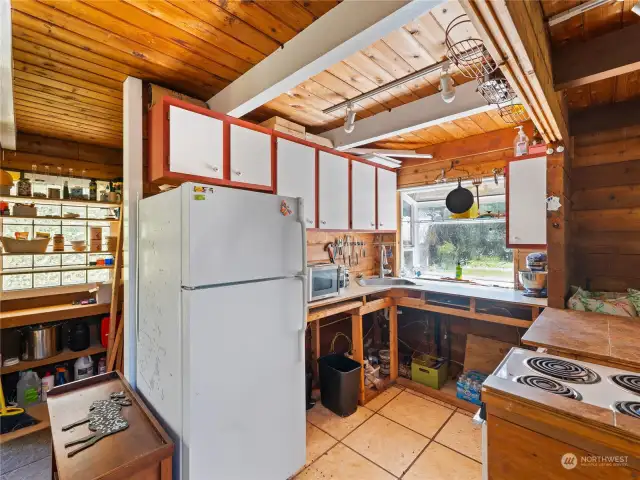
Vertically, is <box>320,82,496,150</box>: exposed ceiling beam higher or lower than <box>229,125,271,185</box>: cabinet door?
higher

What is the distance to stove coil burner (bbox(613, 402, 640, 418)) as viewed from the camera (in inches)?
34.2

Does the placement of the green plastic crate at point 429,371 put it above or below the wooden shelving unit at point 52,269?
below

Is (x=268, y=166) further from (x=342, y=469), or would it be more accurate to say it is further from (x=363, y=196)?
(x=342, y=469)

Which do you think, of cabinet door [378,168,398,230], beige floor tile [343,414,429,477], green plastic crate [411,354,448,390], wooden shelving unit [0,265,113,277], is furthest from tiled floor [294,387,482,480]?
wooden shelving unit [0,265,113,277]

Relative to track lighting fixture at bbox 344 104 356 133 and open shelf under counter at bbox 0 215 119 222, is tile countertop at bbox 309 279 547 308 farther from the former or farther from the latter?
open shelf under counter at bbox 0 215 119 222

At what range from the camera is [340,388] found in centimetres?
247

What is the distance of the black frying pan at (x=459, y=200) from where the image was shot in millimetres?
3150

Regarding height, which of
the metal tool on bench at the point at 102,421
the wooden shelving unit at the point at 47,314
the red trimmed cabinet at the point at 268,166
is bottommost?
the metal tool on bench at the point at 102,421

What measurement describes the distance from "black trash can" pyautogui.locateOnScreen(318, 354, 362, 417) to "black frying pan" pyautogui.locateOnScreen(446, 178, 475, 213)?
74.9 inches

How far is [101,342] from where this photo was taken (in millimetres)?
2988

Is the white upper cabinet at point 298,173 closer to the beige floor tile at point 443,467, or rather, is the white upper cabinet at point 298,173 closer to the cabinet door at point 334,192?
the cabinet door at point 334,192

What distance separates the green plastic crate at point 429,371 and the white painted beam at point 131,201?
2.41 metres

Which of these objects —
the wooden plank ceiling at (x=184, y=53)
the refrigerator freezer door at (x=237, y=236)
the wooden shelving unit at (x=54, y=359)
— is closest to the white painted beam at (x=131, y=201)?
the wooden plank ceiling at (x=184, y=53)

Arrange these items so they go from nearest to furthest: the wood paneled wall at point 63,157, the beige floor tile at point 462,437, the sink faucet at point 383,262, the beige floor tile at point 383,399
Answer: the beige floor tile at point 462,437, the beige floor tile at point 383,399, the wood paneled wall at point 63,157, the sink faucet at point 383,262
